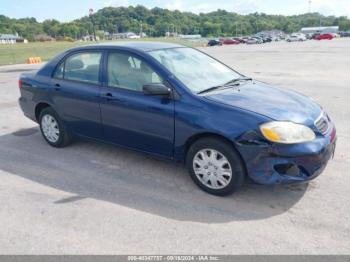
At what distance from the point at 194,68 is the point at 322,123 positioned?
167cm

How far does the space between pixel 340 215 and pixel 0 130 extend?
600 cm

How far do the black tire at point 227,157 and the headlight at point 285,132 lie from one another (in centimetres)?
40

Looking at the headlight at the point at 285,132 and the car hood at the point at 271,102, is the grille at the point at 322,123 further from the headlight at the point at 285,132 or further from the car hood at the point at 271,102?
the headlight at the point at 285,132

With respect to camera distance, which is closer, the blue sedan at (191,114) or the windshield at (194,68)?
the blue sedan at (191,114)

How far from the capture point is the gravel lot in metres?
3.04

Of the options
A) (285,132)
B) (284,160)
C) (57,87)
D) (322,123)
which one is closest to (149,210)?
(284,160)

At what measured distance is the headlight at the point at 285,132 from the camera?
11.2ft

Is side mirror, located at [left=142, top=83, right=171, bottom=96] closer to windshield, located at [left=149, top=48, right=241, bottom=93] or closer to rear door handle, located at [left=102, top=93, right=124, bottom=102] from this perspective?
windshield, located at [left=149, top=48, right=241, bottom=93]

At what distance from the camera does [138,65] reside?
434 cm

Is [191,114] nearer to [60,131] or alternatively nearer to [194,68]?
[194,68]

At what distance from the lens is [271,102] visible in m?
3.89

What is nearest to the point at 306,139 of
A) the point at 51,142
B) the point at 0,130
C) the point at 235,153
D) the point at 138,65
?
the point at 235,153

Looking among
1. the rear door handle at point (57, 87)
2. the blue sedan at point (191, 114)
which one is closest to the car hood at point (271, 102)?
the blue sedan at point (191, 114)

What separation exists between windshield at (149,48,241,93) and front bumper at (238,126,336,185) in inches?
39.5
